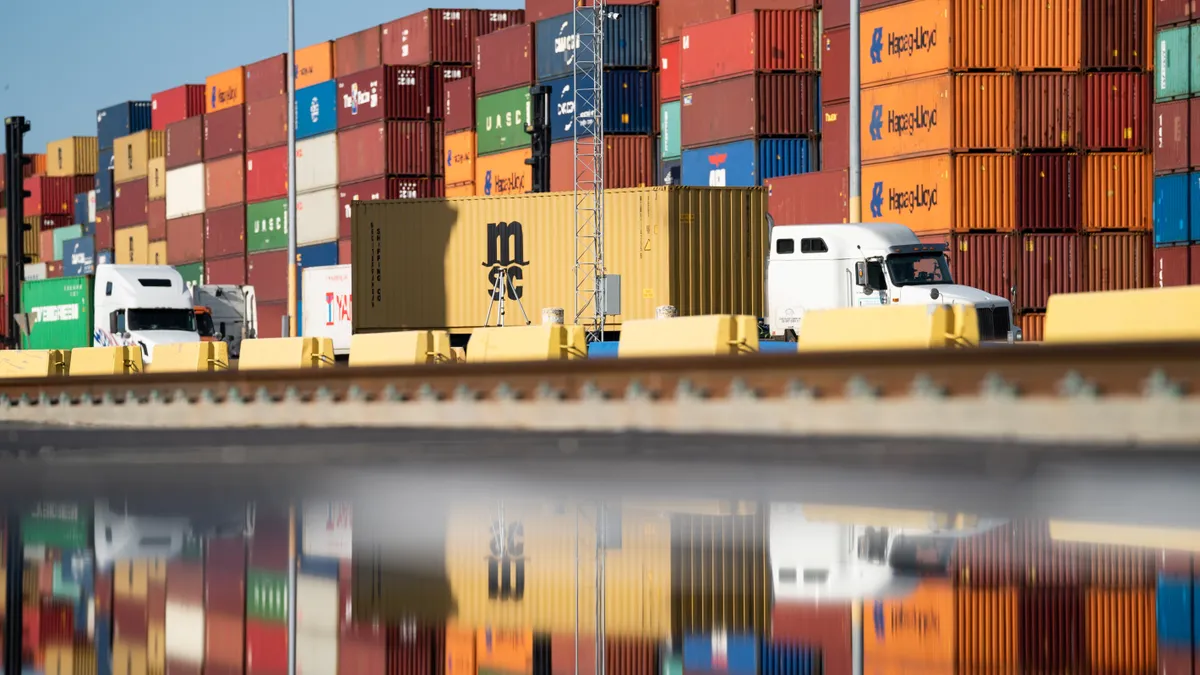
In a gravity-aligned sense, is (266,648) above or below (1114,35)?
below

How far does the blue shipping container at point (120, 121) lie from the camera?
281 feet

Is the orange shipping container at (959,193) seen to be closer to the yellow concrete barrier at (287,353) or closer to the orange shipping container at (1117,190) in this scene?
the orange shipping container at (1117,190)

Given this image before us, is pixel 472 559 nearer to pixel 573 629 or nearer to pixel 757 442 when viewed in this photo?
pixel 573 629

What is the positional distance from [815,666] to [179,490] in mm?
7477

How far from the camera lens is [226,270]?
66.7m

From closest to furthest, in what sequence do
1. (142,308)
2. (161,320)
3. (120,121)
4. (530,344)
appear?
1. (530,344)
2. (142,308)
3. (161,320)
4. (120,121)

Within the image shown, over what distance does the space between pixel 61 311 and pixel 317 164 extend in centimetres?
1730

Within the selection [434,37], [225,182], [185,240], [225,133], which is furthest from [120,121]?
[434,37]

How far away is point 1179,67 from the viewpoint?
35938 mm

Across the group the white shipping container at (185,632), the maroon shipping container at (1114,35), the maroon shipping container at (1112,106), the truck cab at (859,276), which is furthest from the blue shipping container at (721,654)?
the maroon shipping container at (1114,35)

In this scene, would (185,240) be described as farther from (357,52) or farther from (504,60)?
(504,60)

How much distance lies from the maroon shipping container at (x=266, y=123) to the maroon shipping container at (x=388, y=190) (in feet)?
17.2

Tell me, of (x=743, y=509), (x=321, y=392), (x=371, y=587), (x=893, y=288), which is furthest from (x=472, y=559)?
(x=893, y=288)

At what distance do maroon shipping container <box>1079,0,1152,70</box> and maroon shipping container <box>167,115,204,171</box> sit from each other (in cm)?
4380
